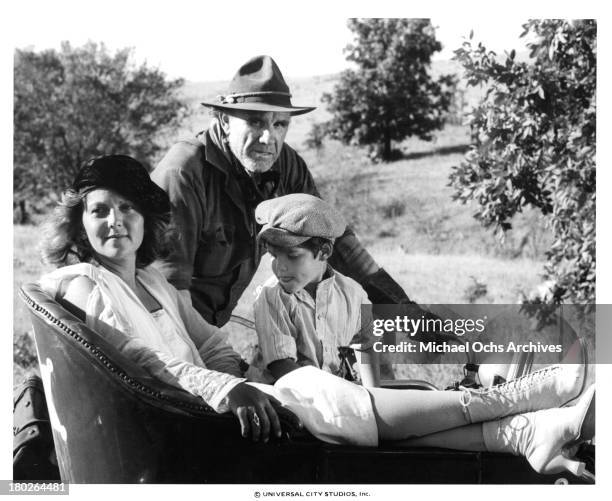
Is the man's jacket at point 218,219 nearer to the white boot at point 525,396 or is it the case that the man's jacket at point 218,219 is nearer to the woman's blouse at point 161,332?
the woman's blouse at point 161,332

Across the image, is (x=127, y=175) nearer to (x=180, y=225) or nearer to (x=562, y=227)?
(x=180, y=225)

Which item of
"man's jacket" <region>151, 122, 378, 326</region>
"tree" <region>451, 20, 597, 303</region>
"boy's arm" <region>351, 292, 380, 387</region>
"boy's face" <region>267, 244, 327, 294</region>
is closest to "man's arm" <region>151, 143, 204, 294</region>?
"man's jacket" <region>151, 122, 378, 326</region>

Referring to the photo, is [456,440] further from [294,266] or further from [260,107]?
[260,107]

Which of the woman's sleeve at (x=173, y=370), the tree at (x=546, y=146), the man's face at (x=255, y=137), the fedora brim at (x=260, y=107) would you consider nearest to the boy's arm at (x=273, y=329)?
the woman's sleeve at (x=173, y=370)

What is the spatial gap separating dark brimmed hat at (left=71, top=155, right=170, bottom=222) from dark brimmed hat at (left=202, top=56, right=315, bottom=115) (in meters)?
0.48

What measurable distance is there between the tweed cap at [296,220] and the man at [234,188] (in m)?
0.16

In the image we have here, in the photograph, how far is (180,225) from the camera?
3.79 meters

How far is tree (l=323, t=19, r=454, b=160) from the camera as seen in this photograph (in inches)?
175

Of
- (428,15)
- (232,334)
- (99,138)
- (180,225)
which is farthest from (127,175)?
(428,15)

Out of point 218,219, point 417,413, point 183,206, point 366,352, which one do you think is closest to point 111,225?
point 183,206

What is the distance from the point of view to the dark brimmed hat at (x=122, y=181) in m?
3.55

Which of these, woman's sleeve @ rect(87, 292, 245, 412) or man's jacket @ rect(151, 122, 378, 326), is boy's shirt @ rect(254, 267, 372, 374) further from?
woman's sleeve @ rect(87, 292, 245, 412)

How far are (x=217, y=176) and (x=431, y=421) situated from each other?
4.39 feet

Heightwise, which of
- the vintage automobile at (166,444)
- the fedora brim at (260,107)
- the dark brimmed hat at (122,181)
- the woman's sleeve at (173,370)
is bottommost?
the vintage automobile at (166,444)
